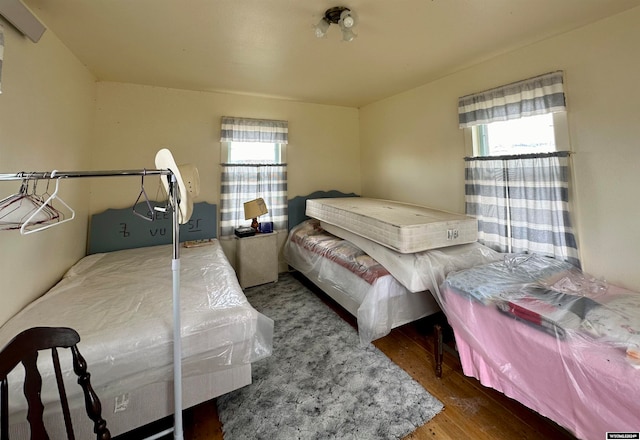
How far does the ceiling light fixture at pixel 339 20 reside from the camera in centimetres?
155

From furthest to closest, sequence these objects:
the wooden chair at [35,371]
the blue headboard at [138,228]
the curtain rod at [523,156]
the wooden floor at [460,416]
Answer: the blue headboard at [138,228]
the curtain rod at [523,156]
the wooden floor at [460,416]
the wooden chair at [35,371]

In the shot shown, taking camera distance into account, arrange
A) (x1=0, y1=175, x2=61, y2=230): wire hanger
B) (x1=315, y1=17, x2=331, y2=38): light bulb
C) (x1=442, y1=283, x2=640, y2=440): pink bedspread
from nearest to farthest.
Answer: (x1=442, y1=283, x2=640, y2=440): pink bedspread
(x1=0, y1=175, x2=61, y2=230): wire hanger
(x1=315, y1=17, x2=331, y2=38): light bulb

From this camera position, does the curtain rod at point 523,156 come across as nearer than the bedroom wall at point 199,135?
Yes

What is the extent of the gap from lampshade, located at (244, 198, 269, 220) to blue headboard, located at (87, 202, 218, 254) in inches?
15.6

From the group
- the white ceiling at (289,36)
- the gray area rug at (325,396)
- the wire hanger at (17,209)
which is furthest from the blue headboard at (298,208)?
the wire hanger at (17,209)

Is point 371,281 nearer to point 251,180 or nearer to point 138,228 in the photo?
point 251,180

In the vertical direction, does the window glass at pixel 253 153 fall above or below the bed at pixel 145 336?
above

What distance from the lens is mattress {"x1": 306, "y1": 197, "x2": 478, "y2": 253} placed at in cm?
188

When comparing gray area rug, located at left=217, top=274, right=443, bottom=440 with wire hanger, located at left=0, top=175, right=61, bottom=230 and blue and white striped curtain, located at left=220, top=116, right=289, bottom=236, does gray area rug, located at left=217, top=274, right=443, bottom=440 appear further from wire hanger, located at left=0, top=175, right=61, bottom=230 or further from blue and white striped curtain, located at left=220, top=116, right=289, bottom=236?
blue and white striped curtain, located at left=220, top=116, right=289, bottom=236

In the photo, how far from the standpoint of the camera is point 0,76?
1.30 m

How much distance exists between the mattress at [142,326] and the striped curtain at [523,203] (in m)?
2.08

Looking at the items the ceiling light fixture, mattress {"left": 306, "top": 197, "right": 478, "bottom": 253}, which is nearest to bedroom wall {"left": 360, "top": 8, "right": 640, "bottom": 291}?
mattress {"left": 306, "top": 197, "right": 478, "bottom": 253}

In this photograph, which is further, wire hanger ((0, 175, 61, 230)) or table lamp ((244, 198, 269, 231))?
table lamp ((244, 198, 269, 231))

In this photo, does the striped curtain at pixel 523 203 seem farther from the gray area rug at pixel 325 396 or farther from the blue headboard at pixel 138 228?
the blue headboard at pixel 138 228
